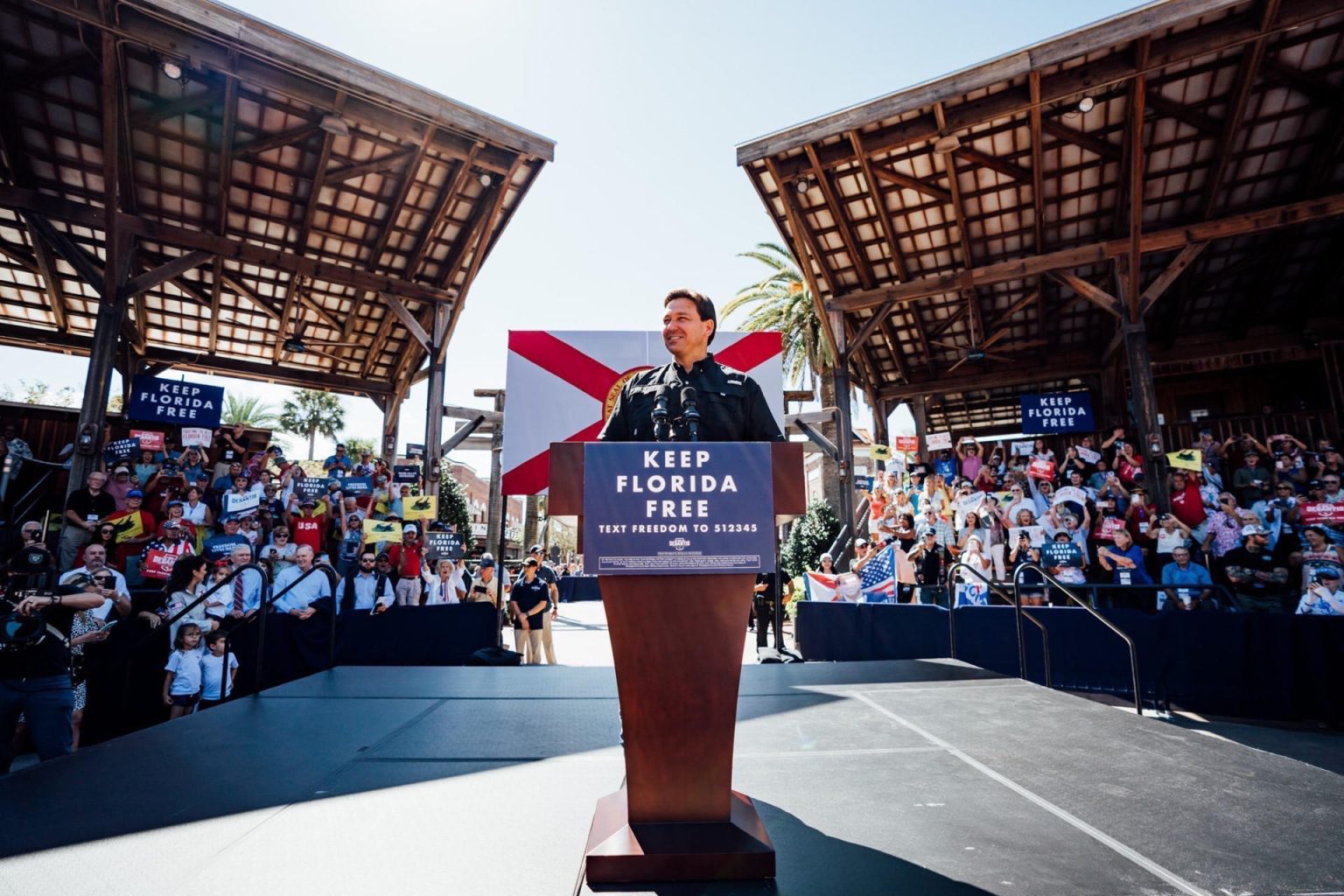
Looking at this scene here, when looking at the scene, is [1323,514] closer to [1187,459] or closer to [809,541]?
[1187,459]

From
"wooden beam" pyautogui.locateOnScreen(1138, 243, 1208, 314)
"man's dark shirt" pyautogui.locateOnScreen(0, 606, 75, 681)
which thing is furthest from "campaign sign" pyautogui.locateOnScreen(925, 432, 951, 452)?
"man's dark shirt" pyautogui.locateOnScreen(0, 606, 75, 681)

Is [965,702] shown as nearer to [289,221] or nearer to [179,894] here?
[179,894]

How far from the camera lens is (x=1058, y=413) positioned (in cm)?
1445

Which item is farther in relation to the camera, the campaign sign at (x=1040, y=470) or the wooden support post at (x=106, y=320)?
the campaign sign at (x=1040, y=470)

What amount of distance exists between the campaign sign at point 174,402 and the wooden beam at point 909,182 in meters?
12.7

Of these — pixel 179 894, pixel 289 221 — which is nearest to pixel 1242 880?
pixel 179 894

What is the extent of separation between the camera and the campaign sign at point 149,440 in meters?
10.4

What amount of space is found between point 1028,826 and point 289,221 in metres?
14.0

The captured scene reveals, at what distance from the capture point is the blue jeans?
384 cm

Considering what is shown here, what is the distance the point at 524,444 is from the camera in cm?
573

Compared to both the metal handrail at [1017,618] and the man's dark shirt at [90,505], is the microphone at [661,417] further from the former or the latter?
the man's dark shirt at [90,505]

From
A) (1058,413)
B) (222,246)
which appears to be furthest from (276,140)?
(1058,413)

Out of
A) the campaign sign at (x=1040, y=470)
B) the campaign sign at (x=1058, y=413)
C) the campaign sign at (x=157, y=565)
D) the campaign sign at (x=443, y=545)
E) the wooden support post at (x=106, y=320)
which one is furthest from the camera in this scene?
the campaign sign at (x=1058, y=413)

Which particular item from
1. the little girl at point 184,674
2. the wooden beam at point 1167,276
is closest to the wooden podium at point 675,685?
the little girl at point 184,674
